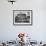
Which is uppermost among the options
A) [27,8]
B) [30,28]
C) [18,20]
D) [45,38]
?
→ [27,8]

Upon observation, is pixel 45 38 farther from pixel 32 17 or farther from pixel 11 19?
pixel 11 19

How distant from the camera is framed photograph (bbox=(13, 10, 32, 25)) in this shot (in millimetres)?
4938

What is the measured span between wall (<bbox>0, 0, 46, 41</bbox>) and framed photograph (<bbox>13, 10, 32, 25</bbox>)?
4.7 inches

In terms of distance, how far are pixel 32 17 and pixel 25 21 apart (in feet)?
1.00

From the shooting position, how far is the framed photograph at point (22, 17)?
4.94m

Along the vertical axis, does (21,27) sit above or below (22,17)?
below

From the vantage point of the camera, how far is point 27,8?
493cm

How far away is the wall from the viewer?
4.93 meters

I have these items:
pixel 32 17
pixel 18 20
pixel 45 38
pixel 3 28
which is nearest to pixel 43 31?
pixel 45 38

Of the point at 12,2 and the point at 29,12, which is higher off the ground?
the point at 12,2

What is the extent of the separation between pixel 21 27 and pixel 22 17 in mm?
380

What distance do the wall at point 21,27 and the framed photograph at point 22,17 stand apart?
12cm

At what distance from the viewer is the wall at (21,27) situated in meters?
4.93

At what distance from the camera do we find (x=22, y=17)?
4977 mm
